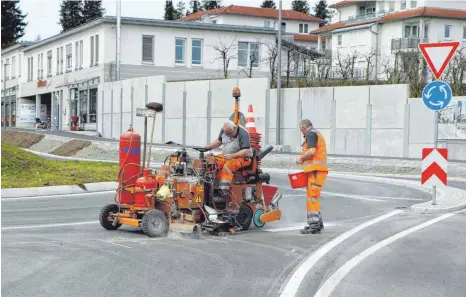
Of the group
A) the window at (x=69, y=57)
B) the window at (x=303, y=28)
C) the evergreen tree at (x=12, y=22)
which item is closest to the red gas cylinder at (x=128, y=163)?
the window at (x=69, y=57)

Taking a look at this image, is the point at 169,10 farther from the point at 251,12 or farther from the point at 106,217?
the point at 106,217

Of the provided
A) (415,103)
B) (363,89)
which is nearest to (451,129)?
(415,103)

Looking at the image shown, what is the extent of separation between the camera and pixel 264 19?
10225 cm

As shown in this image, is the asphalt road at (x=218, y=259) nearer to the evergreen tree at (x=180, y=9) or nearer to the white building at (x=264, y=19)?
the white building at (x=264, y=19)

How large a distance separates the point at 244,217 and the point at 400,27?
6535 centimetres

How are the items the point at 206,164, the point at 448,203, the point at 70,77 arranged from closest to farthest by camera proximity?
the point at 206,164 < the point at 448,203 < the point at 70,77

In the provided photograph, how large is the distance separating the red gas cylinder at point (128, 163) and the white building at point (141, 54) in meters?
39.9

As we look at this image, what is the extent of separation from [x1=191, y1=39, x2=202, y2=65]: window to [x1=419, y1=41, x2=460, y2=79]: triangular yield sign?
44601 mm

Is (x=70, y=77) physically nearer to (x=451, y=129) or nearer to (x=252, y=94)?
(x=252, y=94)

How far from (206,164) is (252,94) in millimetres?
27800

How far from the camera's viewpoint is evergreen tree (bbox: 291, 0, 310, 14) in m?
141

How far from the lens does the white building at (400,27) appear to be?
Answer: 239 feet

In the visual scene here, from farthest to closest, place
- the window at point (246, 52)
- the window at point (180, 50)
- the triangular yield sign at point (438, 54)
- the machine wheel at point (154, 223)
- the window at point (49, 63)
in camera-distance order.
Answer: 1. the window at point (49, 63)
2. the window at point (246, 52)
3. the window at point (180, 50)
4. the triangular yield sign at point (438, 54)
5. the machine wheel at point (154, 223)

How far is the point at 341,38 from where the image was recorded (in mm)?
82438
